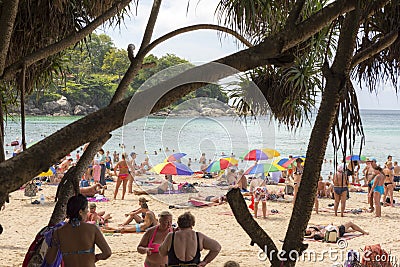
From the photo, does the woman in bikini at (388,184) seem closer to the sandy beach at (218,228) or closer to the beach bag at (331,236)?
the sandy beach at (218,228)

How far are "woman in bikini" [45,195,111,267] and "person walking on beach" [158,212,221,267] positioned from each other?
632 mm

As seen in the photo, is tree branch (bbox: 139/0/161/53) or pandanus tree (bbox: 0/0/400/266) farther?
tree branch (bbox: 139/0/161/53)

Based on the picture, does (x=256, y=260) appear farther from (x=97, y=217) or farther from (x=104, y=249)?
(x=104, y=249)

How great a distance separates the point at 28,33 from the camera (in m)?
3.57

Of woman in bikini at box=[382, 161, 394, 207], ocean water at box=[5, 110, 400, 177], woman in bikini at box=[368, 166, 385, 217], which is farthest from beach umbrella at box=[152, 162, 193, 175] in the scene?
woman in bikini at box=[382, 161, 394, 207]

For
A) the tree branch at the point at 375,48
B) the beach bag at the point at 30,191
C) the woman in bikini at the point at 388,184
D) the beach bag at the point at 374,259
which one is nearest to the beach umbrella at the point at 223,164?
the tree branch at the point at 375,48

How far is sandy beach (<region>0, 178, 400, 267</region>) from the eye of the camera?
28.3ft

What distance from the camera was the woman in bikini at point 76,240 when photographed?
10.7 ft

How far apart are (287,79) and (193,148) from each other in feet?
7.43

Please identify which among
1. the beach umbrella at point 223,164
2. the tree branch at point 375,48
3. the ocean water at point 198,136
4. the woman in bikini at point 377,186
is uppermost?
the tree branch at point 375,48

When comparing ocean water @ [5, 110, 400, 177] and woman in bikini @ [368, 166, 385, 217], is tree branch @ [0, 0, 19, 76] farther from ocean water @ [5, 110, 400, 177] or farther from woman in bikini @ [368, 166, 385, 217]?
woman in bikini @ [368, 166, 385, 217]

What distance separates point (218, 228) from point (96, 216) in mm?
2427

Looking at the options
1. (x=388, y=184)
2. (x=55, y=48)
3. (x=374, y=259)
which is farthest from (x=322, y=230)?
(x=55, y=48)

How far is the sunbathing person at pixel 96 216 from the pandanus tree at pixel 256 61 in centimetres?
612
